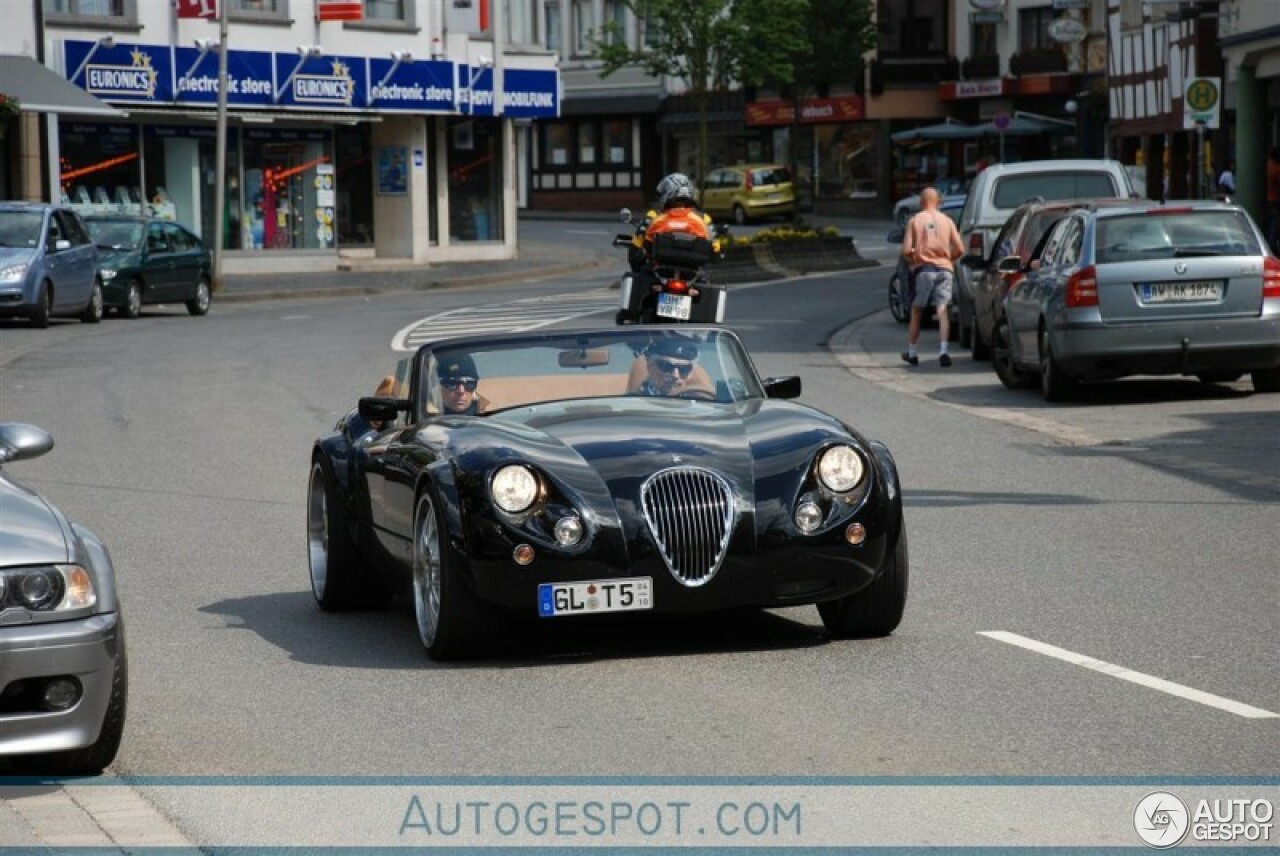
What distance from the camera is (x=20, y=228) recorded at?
33.6 meters

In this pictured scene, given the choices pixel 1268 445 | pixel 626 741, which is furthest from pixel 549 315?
pixel 626 741

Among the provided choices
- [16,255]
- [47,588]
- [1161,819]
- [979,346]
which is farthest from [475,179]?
[1161,819]

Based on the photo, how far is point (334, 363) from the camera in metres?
Answer: 25.8

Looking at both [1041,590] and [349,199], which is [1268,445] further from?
[349,199]

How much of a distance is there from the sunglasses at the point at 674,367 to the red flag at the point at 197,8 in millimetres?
38450

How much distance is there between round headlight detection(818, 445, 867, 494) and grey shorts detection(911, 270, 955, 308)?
14990 millimetres

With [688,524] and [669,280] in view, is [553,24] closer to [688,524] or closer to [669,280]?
[669,280]

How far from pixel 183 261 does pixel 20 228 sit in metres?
4.20

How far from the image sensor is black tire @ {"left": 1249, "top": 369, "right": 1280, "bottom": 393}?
65.4 ft

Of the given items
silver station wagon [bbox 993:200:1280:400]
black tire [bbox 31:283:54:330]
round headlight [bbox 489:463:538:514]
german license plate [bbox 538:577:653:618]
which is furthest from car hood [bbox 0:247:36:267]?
german license plate [bbox 538:577:653:618]

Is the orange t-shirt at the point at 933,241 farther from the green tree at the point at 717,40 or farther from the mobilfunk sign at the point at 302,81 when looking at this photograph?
the green tree at the point at 717,40

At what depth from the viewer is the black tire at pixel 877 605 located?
8844mm

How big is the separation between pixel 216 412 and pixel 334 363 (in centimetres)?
527

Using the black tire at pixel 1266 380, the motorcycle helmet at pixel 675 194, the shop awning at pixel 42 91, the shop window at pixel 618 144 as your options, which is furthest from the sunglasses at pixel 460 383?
the shop window at pixel 618 144
